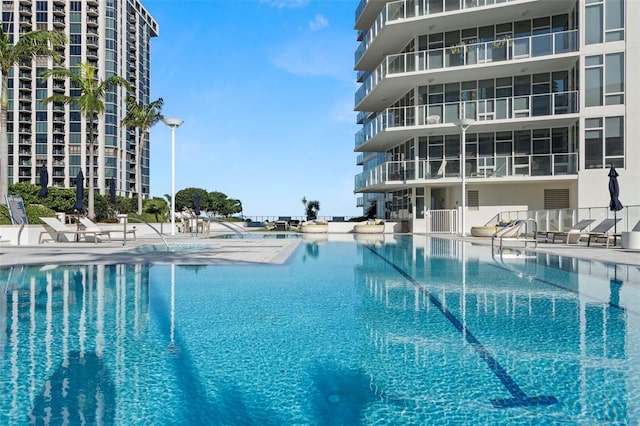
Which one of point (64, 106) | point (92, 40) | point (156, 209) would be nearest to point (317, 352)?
point (156, 209)

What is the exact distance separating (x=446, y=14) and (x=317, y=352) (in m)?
24.6

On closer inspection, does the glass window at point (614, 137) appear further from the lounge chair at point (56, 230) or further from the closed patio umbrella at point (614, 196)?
the lounge chair at point (56, 230)

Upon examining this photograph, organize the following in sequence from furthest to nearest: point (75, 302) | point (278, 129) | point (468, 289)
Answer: point (278, 129)
point (468, 289)
point (75, 302)

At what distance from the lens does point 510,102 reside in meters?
24.6

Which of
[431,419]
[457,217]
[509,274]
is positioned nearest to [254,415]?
[431,419]

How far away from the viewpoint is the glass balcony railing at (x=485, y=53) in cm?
2327

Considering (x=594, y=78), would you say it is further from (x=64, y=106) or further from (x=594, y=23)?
(x=64, y=106)

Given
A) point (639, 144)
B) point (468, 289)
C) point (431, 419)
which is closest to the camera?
point (431, 419)

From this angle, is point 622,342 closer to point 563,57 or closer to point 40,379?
point 40,379

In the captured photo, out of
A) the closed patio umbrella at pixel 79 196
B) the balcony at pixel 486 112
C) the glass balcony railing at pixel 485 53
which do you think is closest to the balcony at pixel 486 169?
the balcony at pixel 486 112

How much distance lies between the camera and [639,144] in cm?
2194

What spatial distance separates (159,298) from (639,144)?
2409cm

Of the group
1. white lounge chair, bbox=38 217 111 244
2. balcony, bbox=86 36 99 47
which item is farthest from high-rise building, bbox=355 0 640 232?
balcony, bbox=86 36 99 47

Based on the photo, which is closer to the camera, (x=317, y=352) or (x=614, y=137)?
(x=317, y=352)
